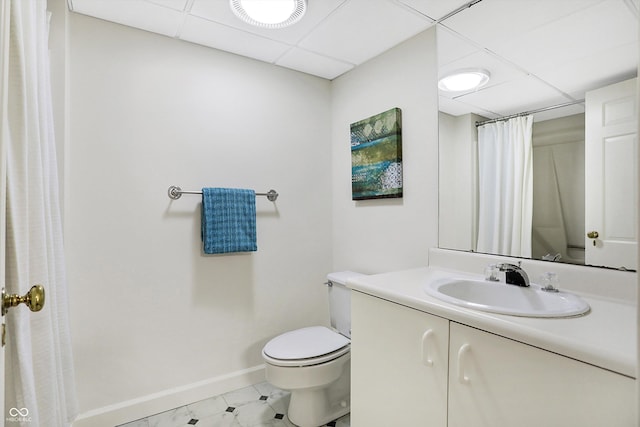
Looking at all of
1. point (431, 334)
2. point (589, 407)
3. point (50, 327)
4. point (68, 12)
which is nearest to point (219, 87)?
point (68, 12)

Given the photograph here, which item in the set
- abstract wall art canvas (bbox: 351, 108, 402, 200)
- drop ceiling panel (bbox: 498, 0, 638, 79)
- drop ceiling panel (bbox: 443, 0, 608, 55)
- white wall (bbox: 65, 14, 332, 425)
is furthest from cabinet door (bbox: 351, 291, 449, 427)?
drop ceiling panel (bbox: 443, 0, 608, 55)

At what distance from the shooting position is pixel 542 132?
1304mm

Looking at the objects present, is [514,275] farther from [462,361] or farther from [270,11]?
[270,11]

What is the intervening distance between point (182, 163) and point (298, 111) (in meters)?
0.86

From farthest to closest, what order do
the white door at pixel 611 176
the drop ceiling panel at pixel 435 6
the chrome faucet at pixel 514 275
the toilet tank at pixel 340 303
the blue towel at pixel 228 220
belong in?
the toilet tank at pixel 340 303
the blue towel at pixel 228 220
the drop ceiling panel at pixel 435 6
the chrome faucet at pixel 514 275
the white door at pixel 611 176

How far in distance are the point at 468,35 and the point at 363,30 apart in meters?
0.52

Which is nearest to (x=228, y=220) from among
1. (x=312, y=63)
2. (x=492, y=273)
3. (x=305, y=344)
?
(x=305, y=344)

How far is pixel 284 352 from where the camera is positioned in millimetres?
1605

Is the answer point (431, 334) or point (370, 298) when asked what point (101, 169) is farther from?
point (431, 334)

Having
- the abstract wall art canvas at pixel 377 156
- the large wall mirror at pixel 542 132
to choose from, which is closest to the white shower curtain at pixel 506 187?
the large wall mirror at pixel 542 132

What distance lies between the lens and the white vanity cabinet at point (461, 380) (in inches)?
28.1

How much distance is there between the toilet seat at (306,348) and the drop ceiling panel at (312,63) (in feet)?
5.49

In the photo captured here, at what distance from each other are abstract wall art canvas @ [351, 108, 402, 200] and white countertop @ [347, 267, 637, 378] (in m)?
0.83

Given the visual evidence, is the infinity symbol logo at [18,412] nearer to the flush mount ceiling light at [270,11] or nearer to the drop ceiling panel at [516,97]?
the flush mount ceiling light at [270,11]
